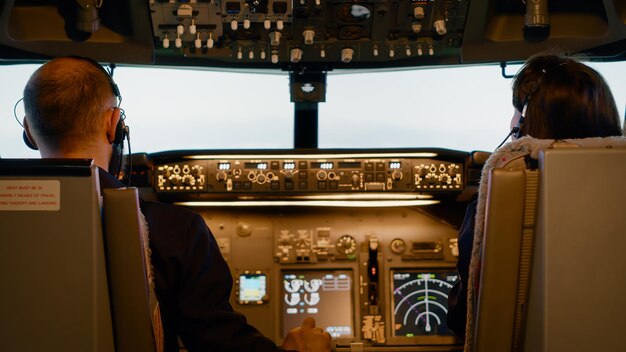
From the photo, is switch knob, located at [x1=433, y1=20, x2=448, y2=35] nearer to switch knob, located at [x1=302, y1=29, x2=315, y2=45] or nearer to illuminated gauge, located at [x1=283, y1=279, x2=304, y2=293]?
switch knob, located at [x1=302, y1=29, x2=315, y2=45]

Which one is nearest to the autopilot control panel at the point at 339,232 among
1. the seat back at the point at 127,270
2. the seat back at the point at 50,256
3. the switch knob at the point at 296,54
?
the switch knob at the point at 296,54

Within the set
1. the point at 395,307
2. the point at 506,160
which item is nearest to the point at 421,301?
the point at 395,307

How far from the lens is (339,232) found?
10.0 feet

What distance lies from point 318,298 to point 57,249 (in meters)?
1.68

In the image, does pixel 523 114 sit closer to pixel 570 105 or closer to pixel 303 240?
pixel 570 105

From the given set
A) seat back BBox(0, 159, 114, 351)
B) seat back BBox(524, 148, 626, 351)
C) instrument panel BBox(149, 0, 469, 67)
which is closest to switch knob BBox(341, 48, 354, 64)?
instrument panel BBox(149, 0, 469, 67)

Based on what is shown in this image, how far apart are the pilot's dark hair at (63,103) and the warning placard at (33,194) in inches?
12.5

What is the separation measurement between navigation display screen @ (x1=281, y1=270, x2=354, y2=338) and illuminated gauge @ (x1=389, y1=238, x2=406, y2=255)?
7.7 inches

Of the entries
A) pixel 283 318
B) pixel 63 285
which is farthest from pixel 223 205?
pixel 63 285

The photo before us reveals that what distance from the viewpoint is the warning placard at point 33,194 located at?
1.45 metres

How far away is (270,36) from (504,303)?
1.60m

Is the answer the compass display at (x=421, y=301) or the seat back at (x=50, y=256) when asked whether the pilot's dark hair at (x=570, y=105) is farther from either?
the compass display at (x=421, y=301)

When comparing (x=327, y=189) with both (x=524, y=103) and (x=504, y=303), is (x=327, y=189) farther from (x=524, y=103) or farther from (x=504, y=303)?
(x=504, y=303)

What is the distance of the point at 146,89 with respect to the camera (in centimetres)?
321
